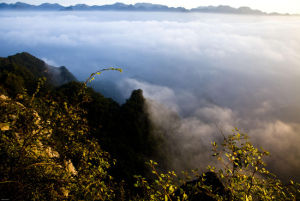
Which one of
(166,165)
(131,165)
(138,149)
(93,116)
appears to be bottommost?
(166,165)

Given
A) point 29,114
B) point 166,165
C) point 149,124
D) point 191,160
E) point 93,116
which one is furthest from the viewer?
point 191,160

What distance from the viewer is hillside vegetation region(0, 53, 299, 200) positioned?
14.8ft

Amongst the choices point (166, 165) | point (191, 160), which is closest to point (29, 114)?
point (166, 165)

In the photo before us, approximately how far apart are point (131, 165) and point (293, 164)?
485 ft

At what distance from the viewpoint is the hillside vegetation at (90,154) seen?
4496mm

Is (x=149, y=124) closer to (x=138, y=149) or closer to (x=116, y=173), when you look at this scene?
(x=138, y=149)

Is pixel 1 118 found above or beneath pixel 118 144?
above

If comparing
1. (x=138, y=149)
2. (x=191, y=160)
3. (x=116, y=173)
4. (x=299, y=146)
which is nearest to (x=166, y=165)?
(x=138, y=149)

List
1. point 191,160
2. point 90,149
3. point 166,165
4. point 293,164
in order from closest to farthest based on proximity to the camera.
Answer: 1. point 90,149
2. point 166,165
3. point 191,160
4. point 293,164

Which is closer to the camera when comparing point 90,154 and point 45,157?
point 45,157

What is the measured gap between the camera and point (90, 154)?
224 inches

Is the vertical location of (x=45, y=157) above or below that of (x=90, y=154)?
above

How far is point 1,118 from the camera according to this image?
5.01 metres

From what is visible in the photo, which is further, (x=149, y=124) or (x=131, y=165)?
(x=149, y=124)
